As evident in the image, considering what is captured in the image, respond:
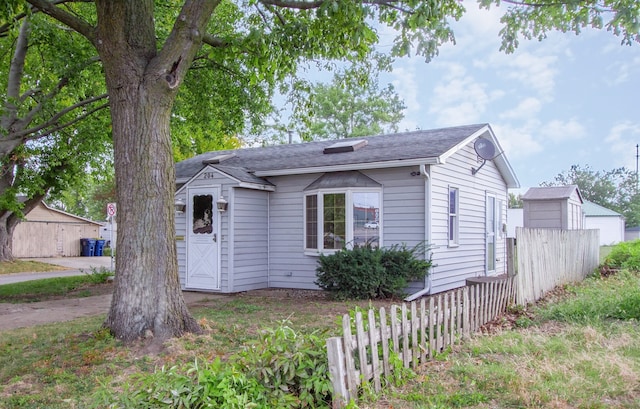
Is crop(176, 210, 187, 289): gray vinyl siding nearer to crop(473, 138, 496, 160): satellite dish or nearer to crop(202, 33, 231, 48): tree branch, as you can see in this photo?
crop(202, 33, 231, 48): tree branch

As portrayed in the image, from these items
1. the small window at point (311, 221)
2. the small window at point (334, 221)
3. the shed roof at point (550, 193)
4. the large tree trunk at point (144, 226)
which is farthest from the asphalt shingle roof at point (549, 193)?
the large tree trunk at point (144, 226)

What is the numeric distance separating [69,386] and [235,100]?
8.25m

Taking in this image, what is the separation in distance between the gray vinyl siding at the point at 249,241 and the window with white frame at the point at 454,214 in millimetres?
4336

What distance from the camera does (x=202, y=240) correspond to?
434 inches

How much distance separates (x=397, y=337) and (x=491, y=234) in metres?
10.0

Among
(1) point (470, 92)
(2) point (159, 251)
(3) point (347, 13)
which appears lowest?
(2) point (159, 251)

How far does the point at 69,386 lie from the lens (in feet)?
14.6

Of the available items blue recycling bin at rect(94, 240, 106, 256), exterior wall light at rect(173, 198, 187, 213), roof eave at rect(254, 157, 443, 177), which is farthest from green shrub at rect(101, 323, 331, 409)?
blue recycling bin at rect(94, 240, 106, 256)

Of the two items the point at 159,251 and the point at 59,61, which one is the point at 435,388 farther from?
the point at 59,61

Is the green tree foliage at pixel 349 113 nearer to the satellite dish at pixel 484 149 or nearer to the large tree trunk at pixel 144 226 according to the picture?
the satellite dish at pixel 484 149

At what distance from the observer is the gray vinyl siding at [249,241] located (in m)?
10.7

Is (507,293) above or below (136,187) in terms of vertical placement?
below

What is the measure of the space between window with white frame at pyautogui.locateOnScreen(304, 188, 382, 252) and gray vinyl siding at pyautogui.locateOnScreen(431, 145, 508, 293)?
4.19ft

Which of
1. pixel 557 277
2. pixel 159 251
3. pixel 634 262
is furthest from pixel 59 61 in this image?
pixel 634 262
